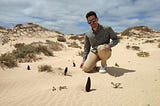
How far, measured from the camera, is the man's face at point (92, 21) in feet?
19.8

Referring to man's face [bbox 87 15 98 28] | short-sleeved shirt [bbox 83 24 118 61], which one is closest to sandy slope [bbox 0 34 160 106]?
short-sleeved shirt [bbox 83 24 118 61]

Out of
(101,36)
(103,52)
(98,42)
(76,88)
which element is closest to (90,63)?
(103,52)

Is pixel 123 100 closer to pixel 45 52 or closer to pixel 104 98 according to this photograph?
pixel 104 98

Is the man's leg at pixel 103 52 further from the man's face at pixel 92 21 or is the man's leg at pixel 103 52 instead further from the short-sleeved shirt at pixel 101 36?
the man's face at pixel 92 21

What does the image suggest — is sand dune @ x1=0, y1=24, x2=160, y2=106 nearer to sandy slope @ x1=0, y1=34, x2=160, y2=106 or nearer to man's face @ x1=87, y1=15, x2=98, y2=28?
sandy slope @ x1=0, y1=34, x2=160, y2=106

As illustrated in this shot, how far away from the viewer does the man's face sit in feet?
19.8

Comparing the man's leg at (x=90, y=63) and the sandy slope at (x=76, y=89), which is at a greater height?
the man's leg at (x=90, y=63)

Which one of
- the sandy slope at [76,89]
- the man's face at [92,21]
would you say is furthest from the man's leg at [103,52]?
the man's face at [92,21]

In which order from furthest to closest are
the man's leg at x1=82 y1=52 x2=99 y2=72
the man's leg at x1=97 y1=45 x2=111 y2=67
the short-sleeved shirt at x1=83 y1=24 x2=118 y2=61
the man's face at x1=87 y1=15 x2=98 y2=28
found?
1. the man's leg at x1=82 y1=52 x2=99 y2=72
2. the short-sleeved shirt at x1=83 y1=24 x2=118 y2=61
3. the man's leg at x1=97 y1=45 x2=111 y2=67
4. the man's face at x1=87 y1=15 x2=98 y2=28

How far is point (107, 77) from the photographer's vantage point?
5.84 m

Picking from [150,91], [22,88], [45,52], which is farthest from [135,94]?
[45,52]

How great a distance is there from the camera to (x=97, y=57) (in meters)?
6.62

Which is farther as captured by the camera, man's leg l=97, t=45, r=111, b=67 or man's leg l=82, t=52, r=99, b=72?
man's leg l=82, t=52, r=99, b=72

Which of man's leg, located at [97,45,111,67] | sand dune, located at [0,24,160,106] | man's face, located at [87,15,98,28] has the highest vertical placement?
man's face, located at [87,15,98,28]
